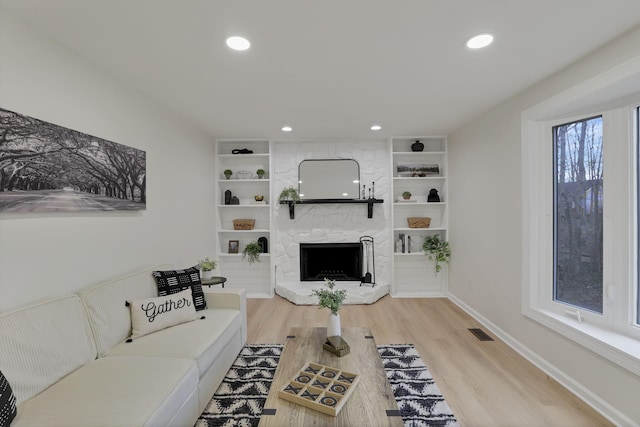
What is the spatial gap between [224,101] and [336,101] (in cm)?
114

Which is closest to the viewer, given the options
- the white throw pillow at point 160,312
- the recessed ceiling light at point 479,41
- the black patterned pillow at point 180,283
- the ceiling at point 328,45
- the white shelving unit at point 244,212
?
the ceiling at point 328,45

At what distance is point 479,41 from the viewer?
1.86m

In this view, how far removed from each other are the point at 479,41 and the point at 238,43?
1.57 m

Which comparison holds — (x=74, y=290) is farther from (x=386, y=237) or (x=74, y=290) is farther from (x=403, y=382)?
(x=386, y=237)

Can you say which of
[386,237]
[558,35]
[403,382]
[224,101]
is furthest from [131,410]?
[386,237]

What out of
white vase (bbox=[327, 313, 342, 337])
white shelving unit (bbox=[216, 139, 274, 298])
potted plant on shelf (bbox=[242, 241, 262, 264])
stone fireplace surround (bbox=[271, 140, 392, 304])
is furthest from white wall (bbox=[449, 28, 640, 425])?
potted plant on shelf (bbox=[242, 241, 262, 264])

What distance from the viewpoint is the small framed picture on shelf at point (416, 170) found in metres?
4.52

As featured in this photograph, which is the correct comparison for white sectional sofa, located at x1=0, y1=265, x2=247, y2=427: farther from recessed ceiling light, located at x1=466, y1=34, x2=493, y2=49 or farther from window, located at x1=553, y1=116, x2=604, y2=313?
window, located at x1=553, y1=116, x2=604, y2=313

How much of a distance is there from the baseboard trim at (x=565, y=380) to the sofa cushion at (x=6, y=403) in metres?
3.28

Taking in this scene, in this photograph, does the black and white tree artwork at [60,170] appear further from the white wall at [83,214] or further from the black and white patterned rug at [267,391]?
the black and white patterned rug at [267,391]

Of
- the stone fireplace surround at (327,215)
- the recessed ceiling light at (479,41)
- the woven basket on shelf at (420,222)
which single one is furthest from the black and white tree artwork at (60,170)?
the woven basket on shelf at (420,222)

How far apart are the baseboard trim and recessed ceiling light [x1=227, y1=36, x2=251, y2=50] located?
3.35 meters

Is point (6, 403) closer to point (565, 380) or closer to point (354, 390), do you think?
point (354, 390)

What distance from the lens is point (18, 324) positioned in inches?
57.7
